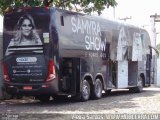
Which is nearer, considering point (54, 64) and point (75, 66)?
point (54, 64)

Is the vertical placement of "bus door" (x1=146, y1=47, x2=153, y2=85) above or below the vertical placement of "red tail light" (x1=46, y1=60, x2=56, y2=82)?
below

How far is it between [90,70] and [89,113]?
5.24 m

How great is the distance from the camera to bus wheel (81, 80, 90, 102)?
61.4 ft

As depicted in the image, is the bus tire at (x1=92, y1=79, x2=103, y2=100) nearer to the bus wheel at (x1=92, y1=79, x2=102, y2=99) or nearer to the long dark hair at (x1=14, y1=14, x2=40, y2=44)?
the bus wheel at (x1=92, y1=79, x2=102, y2=99)

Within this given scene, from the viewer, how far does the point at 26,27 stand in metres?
17.2

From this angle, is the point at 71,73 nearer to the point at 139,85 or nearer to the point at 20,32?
the point at 20,32

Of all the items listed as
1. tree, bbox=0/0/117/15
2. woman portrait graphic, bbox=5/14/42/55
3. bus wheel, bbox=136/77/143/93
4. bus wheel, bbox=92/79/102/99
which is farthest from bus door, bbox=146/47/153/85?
woman portrait graphic, bbox=5/14/42/55

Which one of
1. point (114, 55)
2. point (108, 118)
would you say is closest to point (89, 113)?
point (108, 118)

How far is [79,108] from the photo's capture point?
16062 mm

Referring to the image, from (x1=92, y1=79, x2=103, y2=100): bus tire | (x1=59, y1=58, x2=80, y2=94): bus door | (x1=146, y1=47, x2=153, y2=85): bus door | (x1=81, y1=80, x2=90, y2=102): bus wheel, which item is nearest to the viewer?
(x1=59, y1=58, x2=80, y2=94): bus door

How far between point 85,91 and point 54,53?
2.78 m

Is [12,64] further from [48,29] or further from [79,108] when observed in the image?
[79,108]

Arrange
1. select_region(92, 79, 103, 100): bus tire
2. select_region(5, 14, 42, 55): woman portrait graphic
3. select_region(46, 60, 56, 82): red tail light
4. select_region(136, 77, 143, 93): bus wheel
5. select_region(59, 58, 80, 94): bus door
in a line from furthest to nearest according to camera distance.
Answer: select_region(136, 77, 143, 93): bus wheel, select_region(92, 79, 103, 100): bus tire, select_region(59, 58, 80, 94): bus door, select_region(5, 14, 42, 55): woman portrait graphic, select_region(46, 60, 56, 82): red tail light

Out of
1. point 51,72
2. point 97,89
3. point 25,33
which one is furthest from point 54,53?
point 97,89
